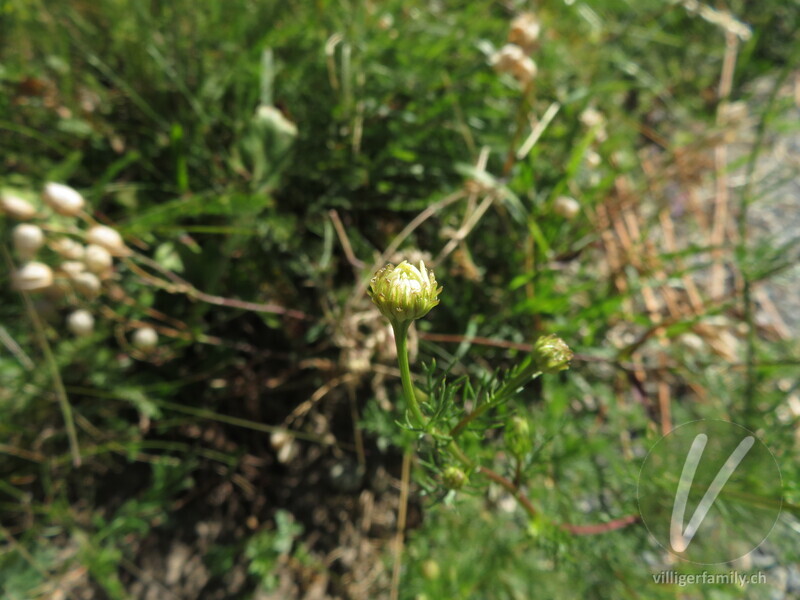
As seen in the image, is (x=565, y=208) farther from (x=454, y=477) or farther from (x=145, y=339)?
(x=145, y=339)

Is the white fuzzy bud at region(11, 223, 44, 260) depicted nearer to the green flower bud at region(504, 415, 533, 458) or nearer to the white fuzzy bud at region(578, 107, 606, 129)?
the green flower bud at region(504, 415, 533, 458)

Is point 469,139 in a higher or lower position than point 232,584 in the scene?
higher

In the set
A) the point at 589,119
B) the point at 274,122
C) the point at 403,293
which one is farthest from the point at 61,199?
the point at 589,119

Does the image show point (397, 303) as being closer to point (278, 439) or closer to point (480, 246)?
point (278, 439)

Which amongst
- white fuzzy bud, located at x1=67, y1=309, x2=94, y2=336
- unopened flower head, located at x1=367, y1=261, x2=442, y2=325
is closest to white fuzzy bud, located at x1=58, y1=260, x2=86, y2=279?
white fuzzy bud, located at x1=67, y1=309, x2=94, y2=336

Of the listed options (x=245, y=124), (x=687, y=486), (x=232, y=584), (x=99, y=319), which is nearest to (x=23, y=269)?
(x=99, y=319)
